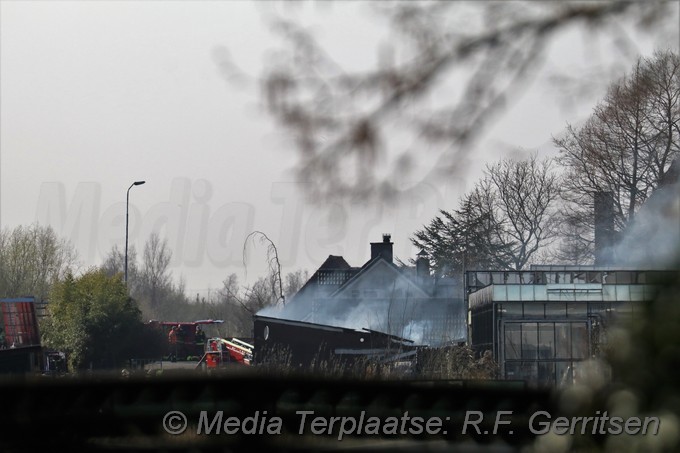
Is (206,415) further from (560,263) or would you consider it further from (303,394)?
(560,263)

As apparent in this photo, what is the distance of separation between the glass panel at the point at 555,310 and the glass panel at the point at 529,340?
1.90ft

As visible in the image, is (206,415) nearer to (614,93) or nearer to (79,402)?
(79,402)

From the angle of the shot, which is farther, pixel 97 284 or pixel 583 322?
pixel 97 284

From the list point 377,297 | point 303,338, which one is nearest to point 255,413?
point 303,338

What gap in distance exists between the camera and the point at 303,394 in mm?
3473

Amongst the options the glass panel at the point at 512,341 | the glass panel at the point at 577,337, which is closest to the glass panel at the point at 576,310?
the glass panel at the point at 577,337

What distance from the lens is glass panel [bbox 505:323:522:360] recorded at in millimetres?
31578

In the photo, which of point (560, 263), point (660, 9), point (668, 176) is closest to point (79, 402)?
point (660, 9)

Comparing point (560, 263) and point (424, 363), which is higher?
point (560, 263)

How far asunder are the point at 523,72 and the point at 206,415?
1.99m

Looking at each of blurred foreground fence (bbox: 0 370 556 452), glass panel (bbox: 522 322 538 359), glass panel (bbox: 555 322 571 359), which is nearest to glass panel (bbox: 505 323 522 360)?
glass panel (bbox: 522 322 538 359)

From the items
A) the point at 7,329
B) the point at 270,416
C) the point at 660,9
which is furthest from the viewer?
the point at 7,329

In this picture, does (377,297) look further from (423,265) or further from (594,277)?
(594,277)

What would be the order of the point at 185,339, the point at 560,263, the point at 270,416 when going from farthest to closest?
1. the point at 185,339
2. the point at 560,263
3. the point at 270,416
